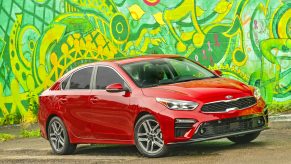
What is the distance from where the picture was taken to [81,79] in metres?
13.5

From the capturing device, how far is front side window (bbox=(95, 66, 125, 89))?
1263cm

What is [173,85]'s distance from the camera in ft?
39.2

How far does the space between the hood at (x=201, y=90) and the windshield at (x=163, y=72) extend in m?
0.32

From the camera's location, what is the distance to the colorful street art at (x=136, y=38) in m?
18.2

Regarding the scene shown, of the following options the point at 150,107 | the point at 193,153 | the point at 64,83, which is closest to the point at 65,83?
the point at 64,83

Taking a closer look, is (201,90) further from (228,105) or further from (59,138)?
(59,138)

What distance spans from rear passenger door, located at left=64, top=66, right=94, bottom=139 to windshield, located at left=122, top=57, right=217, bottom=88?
2.76 ft

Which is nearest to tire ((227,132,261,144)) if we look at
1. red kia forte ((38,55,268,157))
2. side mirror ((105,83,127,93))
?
red kia forte ((38,55,268,157))

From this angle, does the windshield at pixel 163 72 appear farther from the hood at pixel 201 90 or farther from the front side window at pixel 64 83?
the front side window at pixel 64 83

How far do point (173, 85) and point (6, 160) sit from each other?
10.6ft

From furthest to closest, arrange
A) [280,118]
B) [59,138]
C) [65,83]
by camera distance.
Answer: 1. [280,118]
2. [65,83]
3. [59,138]

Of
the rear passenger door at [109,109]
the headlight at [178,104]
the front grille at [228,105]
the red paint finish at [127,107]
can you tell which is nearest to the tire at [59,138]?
the red paint finish at [127,107]

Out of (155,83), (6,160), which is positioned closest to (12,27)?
(6,160)

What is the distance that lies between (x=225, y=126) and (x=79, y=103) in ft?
8.97
